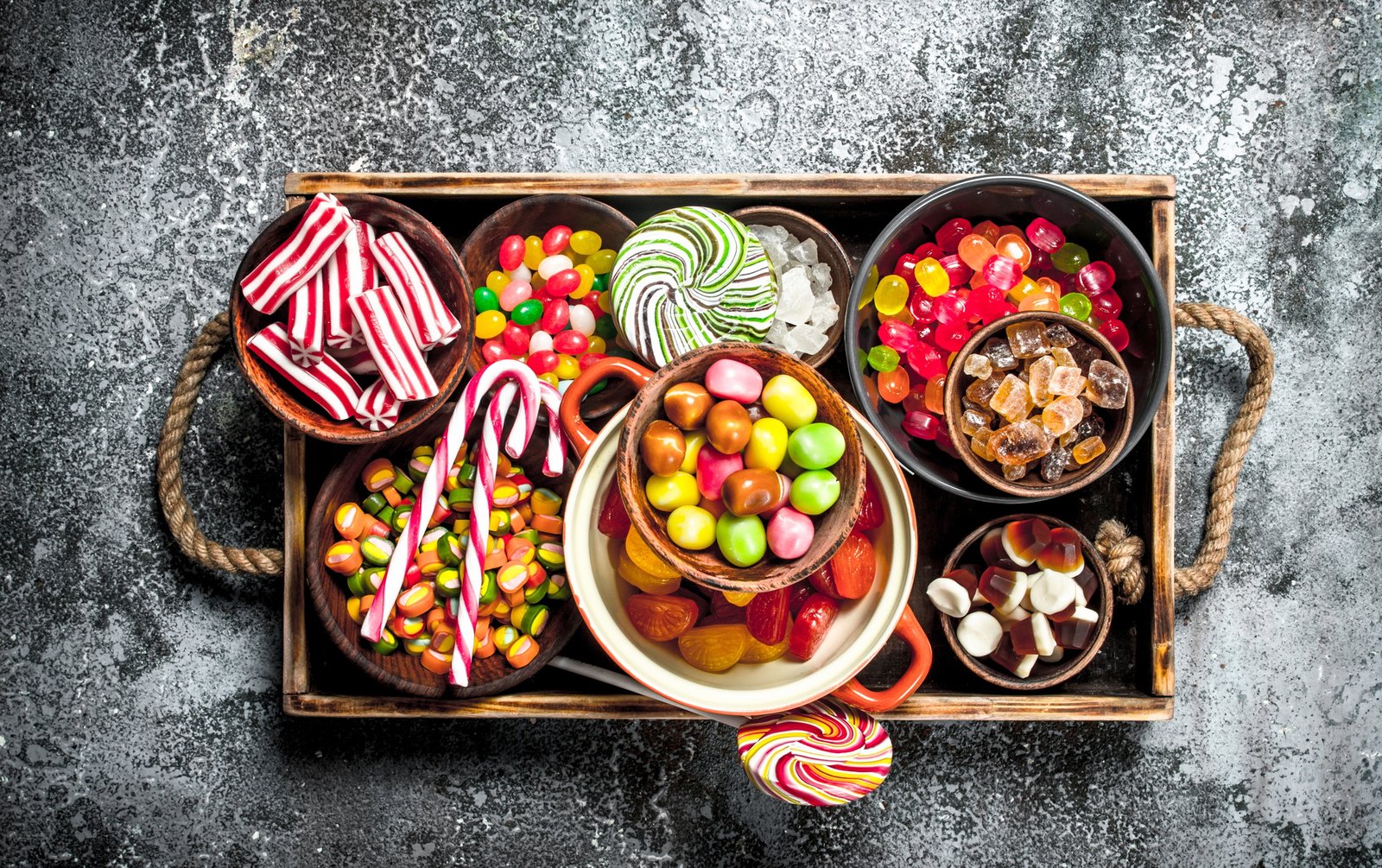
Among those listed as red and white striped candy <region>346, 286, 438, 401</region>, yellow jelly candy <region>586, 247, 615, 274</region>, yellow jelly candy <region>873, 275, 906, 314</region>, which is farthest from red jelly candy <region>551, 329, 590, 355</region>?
yellow jelly candy <region>873, 275, 906, 314</region>

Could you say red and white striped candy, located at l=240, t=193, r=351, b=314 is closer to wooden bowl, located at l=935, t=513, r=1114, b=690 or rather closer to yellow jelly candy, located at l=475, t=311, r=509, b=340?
yellow jelly candy, located at l=475, t=311, r=509, b=340

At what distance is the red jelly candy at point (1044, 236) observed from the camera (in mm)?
1311

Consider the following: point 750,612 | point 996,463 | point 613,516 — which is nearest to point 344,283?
point 613,516

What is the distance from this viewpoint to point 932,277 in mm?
1299

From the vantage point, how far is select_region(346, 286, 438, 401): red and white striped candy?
1163mm

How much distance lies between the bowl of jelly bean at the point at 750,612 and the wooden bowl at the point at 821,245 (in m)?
0.24

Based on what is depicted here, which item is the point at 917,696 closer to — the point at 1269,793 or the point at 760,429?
the point at 760,429

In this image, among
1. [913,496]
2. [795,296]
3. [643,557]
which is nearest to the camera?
[643,557]

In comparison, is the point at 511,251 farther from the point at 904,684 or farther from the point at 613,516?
the point at 904,684

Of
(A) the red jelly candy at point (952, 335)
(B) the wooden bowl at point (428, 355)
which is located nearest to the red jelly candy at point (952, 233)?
(A) the red jelly candy at point (952, 335)

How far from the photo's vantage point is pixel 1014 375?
4.01ft

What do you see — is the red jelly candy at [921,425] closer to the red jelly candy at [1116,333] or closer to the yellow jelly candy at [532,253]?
the red jelly candy at [1116,333]

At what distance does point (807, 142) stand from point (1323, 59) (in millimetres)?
934

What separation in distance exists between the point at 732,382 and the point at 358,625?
72 cm
